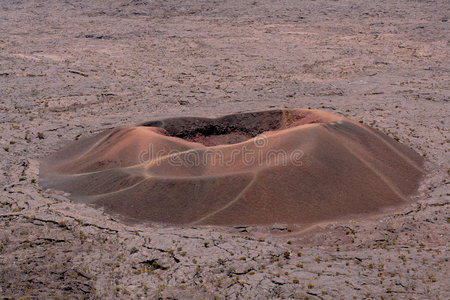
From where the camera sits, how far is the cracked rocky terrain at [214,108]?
766 centimetres

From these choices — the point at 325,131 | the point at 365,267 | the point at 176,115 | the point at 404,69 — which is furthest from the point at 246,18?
the point at 365,267

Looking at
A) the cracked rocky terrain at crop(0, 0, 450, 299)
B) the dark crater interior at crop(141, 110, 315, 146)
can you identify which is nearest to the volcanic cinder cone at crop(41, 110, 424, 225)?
the cracked rocky terrain at crop(0, 0, 450, 299)

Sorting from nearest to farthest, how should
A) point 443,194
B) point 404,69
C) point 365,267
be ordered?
point 365,267, point 443,194, point 404,69

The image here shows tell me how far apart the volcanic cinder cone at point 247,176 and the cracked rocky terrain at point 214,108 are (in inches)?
18.0

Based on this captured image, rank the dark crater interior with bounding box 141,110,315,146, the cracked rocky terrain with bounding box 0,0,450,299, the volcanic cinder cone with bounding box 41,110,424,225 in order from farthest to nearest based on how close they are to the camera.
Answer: the dark crater interior with bounding box 141,110,315,146
the volcanic cinder cone with bounding box 41,110,424,225
the cracked rocky terrain with bounding box 0,0,450,299

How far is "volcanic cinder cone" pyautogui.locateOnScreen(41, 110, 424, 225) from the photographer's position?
995 cm

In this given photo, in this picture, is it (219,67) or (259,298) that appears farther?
(219,67)

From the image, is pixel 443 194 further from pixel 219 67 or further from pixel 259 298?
pixel 219 67

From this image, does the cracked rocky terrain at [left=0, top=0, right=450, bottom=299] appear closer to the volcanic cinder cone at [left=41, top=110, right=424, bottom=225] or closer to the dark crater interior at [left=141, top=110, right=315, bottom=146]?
the volcanic cinder cone at [left=41, top=110, right=424, bottom=225]

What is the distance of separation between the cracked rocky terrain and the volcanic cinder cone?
18.0 inches

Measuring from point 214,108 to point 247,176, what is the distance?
5.70 metres

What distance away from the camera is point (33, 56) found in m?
22.2

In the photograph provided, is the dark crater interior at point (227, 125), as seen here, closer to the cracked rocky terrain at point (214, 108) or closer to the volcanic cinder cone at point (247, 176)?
the cracked rocky terrain at point (214, 108)

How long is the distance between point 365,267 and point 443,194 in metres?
3.96
